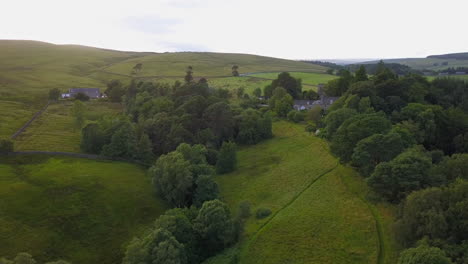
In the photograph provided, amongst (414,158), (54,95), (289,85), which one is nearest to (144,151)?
(414,158)

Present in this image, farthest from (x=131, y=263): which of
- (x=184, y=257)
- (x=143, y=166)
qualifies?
(x=143, y=166)

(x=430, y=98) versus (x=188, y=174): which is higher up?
(x=430, y=98)

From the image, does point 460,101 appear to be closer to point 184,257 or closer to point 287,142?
point 287,142

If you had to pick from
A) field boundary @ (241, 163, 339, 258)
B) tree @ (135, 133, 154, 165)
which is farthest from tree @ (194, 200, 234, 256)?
tree @ (135, 133, 154, 165)

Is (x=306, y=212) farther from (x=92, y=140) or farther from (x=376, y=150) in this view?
(x=92, y=140)

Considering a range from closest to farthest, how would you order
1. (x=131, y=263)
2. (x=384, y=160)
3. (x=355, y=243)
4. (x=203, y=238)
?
(x=131, y=263) < (x=355, y=243) < (x=203, y=238) < (x=384, y=160)

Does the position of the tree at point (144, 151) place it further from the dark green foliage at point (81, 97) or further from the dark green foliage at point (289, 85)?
the dark green foliage at point (81, 97)
